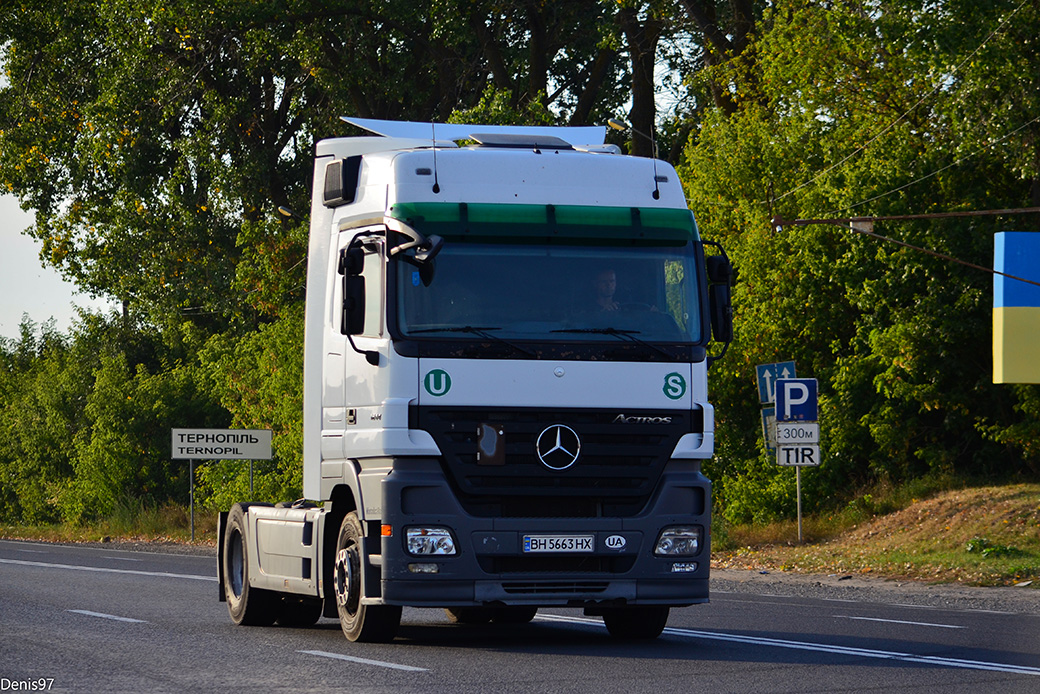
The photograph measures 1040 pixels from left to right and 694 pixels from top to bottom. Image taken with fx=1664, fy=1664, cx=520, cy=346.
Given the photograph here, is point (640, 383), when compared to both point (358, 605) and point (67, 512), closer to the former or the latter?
point (358, 605)

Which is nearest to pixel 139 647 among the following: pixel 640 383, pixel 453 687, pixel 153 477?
pixel 453 687

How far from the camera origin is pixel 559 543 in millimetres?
11680

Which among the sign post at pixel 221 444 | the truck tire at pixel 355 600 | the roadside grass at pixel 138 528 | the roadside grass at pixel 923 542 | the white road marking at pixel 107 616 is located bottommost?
the roadside grass at pixel 138 528

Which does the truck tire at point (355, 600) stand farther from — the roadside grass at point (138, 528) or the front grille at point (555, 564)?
the roadside grass at point (138, 528)

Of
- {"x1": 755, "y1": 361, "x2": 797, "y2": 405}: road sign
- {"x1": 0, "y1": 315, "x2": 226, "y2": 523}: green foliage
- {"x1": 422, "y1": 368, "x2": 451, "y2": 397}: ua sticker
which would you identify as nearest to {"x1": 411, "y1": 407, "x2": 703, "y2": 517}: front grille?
{"x1": 422, "y1": 368, "x2": 451, "y2": 397}: ua sticker

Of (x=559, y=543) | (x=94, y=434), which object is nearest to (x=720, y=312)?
(x=559, y=543)

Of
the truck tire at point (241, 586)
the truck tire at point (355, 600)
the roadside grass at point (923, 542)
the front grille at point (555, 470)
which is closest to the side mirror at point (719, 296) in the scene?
the front grille at point (555, 470)

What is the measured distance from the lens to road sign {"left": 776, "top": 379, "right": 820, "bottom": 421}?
2722cm

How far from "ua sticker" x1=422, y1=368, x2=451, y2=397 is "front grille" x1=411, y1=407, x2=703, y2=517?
0.42 ft

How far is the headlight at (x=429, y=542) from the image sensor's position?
452 inches

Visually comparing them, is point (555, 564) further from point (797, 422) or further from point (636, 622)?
point (797, 422)

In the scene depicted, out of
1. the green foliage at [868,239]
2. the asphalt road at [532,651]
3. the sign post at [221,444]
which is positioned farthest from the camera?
the sign post at [221,444]

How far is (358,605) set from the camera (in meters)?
12.2

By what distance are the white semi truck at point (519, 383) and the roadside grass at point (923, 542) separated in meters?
11.9
